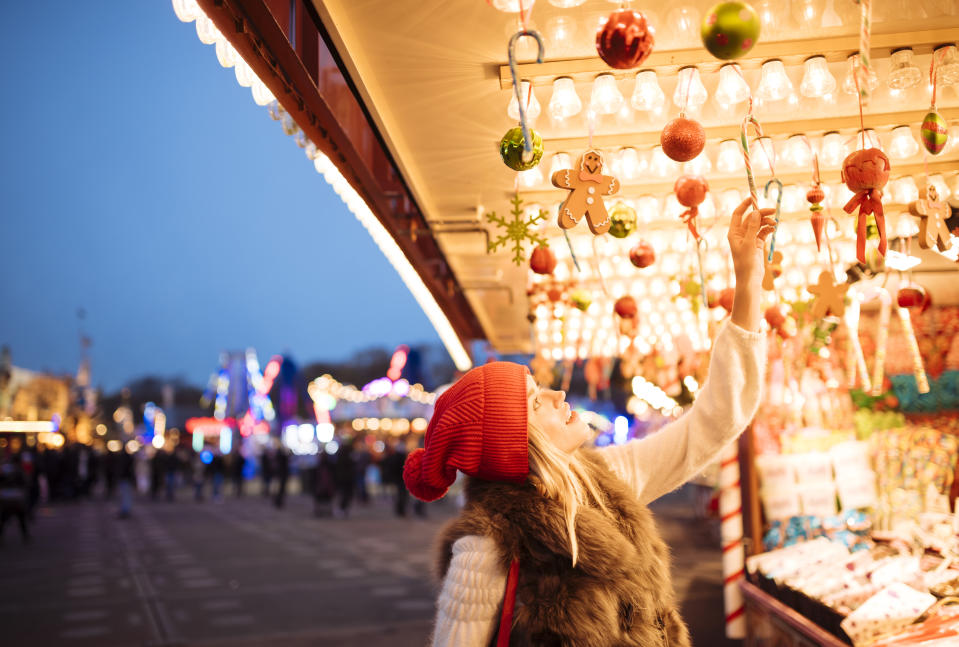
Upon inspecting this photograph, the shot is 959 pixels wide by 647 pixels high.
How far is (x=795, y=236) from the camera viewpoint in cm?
489

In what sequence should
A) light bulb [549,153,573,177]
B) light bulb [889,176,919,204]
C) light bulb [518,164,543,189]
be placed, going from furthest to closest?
light bulb [518,164,543,189] → light bulb [889,176,919,204] → light bulb [549,153,573,177]

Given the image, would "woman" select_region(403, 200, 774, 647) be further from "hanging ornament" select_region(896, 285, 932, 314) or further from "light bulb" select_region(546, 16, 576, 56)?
"hanging ornament" select_region(896, 285, 932, 314)

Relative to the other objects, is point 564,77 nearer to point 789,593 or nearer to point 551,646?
point 551,646

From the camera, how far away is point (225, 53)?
2.59 metres

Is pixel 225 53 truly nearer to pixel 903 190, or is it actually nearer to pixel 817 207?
pixel 817 207

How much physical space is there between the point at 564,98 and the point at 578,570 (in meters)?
1.82

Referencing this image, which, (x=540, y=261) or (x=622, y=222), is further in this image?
(x=540, y=261)

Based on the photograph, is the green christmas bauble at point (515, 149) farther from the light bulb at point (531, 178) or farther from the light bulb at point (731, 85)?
the light bulb at point (531, 178)

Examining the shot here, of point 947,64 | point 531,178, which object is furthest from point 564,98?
point 947,64

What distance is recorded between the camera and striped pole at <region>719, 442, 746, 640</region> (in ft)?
16.6

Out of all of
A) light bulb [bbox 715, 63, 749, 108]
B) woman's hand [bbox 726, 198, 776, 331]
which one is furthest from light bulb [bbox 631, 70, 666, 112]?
woman's hand [bbox 726, 198, 776, 331]

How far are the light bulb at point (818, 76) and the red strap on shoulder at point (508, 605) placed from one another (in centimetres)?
205

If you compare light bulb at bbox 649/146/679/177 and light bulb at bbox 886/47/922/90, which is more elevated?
light bulb at bbox 649/146/679/177

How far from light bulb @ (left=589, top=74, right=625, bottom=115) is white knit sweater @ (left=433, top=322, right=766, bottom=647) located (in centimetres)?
122
